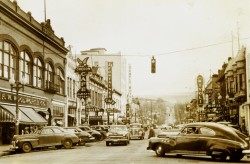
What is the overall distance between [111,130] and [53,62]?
17.7m

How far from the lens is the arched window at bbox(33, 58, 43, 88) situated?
43.7 metres

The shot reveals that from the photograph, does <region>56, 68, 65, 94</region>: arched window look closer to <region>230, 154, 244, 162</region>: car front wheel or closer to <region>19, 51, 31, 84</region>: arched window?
<region>19, 51, 31, 84</region>: arched window

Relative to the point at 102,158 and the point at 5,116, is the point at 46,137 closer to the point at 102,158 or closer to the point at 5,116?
the point at 5,116

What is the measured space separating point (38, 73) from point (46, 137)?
16.9 meters

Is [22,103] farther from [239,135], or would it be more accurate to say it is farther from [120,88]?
[120,88]

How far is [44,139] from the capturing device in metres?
28.8

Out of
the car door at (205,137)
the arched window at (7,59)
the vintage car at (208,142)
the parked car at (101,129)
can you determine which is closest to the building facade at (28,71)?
the arched window at (7,59)

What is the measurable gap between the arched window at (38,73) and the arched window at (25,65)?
1543 millimetres

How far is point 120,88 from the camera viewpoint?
118 meters

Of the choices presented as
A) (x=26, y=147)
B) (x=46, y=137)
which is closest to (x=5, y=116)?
(x=46, y=137)

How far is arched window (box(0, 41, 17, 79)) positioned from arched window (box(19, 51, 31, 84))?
160cm

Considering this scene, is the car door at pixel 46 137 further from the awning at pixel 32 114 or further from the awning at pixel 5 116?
the awning at pixel 32 114

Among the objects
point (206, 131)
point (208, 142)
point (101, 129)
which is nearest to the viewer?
point (208, 142)

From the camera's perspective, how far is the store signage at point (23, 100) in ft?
112
